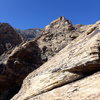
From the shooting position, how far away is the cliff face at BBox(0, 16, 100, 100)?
1598 cm

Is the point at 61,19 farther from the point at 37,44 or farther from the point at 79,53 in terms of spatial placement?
the point at 79,53

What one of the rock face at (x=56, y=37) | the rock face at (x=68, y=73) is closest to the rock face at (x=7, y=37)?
the rock face at (x=56, y=37)

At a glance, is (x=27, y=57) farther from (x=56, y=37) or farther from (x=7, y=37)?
(x=7, y=37)

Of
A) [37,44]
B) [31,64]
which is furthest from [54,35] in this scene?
[31,64]

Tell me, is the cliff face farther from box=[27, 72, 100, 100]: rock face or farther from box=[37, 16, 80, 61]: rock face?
box=[27, 72, 100, 100]: rock face

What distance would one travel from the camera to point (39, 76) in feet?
61.6

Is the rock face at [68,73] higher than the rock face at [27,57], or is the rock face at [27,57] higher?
the rock face at [27,57]

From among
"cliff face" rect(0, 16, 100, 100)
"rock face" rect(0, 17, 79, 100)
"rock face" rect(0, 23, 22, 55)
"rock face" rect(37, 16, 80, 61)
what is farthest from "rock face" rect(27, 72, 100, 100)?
"rock face" rect(0, 23, 22, 55)

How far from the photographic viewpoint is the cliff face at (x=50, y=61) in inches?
629

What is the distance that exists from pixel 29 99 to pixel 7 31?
30.9m

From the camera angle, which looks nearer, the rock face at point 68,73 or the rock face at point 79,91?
the rock face at point 79,91

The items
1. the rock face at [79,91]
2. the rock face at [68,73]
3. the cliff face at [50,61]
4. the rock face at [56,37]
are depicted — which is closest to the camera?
the rock face at [79,91]

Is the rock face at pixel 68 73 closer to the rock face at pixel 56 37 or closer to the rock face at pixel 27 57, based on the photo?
the rock face at pixel 27 57

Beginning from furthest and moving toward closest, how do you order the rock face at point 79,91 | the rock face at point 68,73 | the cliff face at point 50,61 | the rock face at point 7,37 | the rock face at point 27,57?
the rock face at point 7,37 → the rock face at point 27,57 → the cliff face at point 50,61 → the rock face at point 68,73 → the rock face at point 79,91
